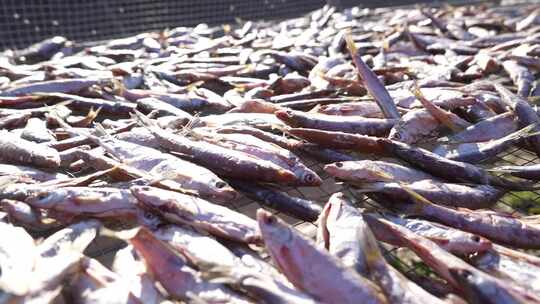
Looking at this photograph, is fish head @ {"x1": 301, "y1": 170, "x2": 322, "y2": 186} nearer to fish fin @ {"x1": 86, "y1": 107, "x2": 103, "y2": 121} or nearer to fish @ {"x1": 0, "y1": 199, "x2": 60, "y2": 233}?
fish @ {"x1": 0, "y1": 199, "x2": 60, "y2": 233}

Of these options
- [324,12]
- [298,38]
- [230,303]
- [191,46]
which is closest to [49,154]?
[230,303]

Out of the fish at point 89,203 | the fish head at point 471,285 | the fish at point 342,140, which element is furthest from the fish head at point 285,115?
the fish head at point 471,285

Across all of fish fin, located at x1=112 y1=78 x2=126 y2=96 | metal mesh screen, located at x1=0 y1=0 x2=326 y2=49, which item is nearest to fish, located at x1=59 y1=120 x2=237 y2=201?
fish fin, located at x1=112 y1=78 x2=126 y2=96

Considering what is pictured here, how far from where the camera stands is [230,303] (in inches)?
77.3

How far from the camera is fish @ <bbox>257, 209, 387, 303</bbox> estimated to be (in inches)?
76.8

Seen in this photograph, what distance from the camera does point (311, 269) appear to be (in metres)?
2.04

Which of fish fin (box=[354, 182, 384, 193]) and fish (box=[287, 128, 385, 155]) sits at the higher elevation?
fish (box=[287, 128, 385, 155])

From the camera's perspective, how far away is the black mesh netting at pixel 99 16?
898cm

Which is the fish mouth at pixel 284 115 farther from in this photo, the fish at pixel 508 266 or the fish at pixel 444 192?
the fish at pixel 508 266

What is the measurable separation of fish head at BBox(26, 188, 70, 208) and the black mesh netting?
716 centimetres

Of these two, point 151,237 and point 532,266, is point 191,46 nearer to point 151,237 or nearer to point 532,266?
point 151,237

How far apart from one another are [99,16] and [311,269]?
9530mm

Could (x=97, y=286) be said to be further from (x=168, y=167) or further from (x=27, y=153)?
(x=27, y=153)

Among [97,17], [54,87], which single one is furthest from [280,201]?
[97,17]
